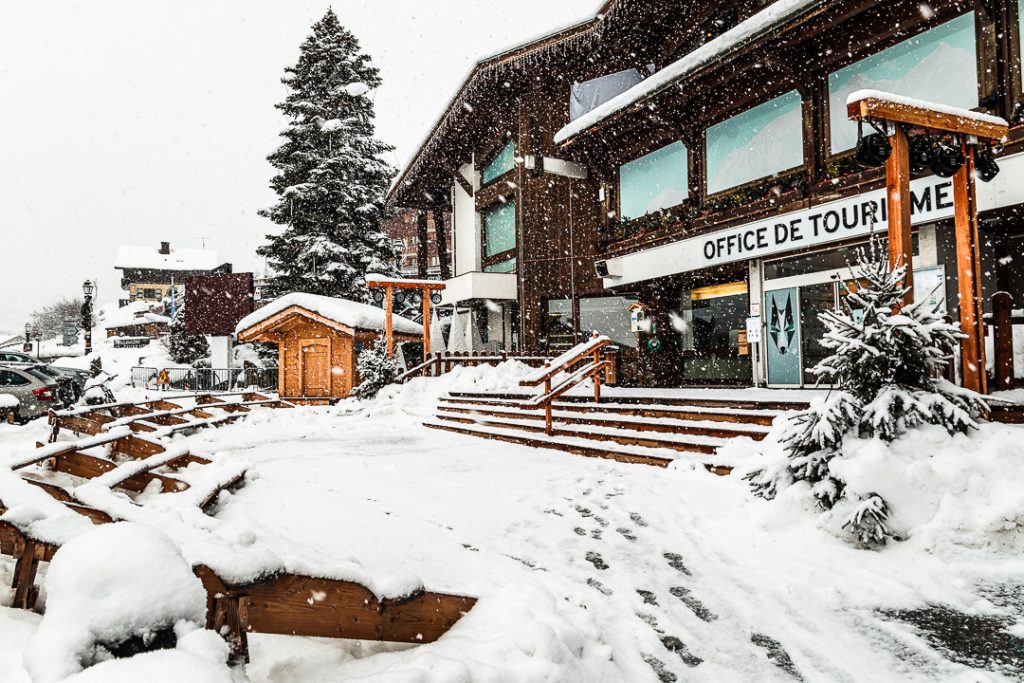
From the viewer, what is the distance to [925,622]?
3.09m

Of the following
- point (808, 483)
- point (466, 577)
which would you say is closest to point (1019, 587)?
point (808, 483)

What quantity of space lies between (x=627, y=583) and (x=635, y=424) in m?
4.96

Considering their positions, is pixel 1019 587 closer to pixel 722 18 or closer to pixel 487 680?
pixel 487 680

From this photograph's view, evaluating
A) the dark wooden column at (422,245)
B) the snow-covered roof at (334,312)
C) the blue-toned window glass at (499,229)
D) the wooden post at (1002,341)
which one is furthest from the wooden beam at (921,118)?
the dark wooden column at (422,245)

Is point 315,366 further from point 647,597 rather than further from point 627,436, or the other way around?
point 647,597

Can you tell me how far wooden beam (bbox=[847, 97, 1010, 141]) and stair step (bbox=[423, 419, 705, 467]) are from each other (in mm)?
4056

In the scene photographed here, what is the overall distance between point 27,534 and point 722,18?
16169mm

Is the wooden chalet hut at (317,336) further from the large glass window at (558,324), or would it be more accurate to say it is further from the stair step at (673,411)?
the stair step at (673,411)

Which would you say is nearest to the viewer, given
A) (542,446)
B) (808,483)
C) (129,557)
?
(129,557)

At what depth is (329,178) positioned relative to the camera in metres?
25.5

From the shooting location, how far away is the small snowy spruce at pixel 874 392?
4.35 m

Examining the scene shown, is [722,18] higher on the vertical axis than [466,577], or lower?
higher

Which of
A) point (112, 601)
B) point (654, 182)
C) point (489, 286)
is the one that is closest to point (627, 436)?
point (112, 601)

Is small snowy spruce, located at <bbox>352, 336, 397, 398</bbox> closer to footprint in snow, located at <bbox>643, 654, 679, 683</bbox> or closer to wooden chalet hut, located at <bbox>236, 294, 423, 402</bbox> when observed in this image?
wooden chalet hut, located at <bbox>236, 294, 423, 402</bbox>
